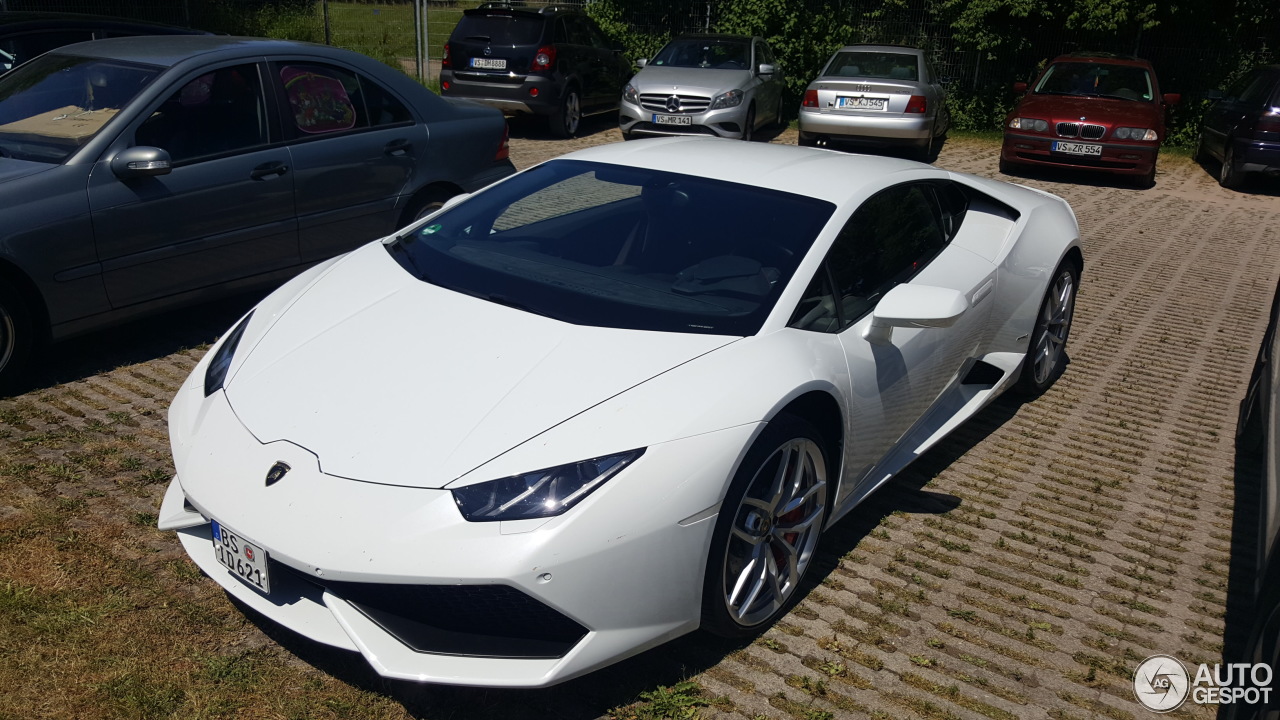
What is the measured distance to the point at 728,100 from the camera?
14.1 metres

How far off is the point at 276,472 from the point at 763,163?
237 cm

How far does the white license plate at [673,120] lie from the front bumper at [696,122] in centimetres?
3

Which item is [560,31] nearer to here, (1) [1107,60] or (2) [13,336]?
(1) [1107,60]

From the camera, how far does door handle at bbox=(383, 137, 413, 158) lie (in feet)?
21.1

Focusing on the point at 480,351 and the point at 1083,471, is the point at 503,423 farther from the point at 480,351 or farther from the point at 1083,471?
the point at 1083,471

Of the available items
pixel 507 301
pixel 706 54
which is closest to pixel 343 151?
pixel 507 301

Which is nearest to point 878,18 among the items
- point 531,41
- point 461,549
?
point 531,41

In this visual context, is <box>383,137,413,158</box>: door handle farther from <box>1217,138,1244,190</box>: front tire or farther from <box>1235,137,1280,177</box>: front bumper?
<box>1217,138,1244,190</box>: front tire

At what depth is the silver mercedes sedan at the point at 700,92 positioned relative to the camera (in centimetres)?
1401

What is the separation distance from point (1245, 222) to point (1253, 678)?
1083 centimetres

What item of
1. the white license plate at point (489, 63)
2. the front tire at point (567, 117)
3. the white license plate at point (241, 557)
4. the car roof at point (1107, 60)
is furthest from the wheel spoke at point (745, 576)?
the car roof at point (1107, 60)

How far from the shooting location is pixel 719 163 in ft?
14.1

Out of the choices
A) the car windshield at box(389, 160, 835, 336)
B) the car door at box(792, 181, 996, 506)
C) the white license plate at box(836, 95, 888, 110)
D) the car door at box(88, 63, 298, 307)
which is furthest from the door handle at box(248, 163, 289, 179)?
the white license plate at box(836, 95, 888, 110)

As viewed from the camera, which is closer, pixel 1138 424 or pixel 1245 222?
pixel 1138 424
